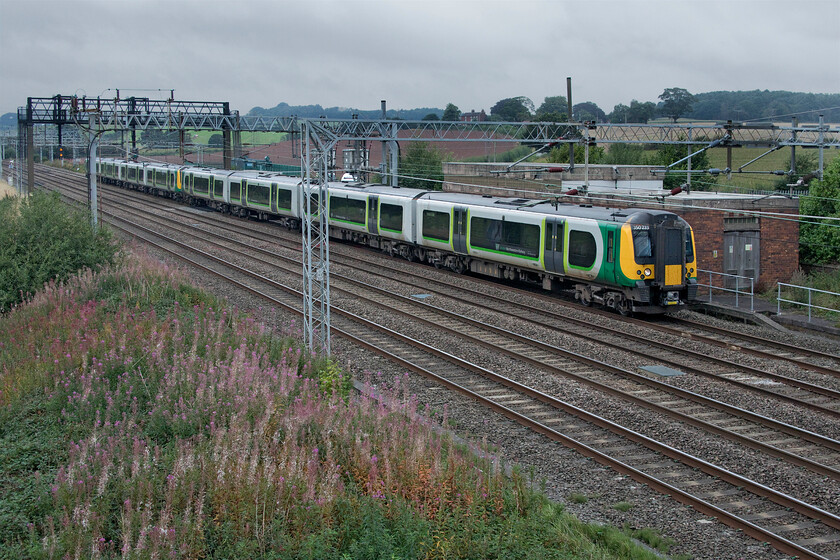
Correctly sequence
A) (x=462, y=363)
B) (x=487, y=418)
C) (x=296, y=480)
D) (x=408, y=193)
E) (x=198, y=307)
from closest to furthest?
→ 1. (x=296, y=480)
2. (x=487, y=418)
3. (x=462, y=363)
4. (x=198, y=307)
5. (x=408, y=193)

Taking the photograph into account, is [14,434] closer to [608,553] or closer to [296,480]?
[296,480]

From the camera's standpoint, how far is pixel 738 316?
19.6 metres

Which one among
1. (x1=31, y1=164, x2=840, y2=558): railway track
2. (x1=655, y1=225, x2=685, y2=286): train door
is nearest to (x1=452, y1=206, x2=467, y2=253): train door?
(x1=655, y1=225, x2=685, y2=286): train door

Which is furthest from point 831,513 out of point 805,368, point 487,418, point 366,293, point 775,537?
point 366,293

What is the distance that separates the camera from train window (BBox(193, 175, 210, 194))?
150ft

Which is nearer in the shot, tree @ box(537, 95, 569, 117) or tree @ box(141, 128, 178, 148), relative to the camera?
tree @ box(141, 128, 178, 148)

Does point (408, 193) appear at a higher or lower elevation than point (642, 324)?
higher

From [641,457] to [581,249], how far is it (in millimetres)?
9761

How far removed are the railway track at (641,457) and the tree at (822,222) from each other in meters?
15.0

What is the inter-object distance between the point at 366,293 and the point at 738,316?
377 inches

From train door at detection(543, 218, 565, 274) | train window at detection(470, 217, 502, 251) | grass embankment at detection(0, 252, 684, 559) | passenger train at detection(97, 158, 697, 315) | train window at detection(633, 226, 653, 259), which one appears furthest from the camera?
train window at detection(470, 217, 502, 251)

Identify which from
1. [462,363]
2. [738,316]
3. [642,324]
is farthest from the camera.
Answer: [738,316]

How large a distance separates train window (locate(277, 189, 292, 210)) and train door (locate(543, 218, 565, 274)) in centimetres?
1688

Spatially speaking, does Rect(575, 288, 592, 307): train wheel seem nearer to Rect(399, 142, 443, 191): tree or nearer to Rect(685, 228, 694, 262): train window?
Rect(685, 228, 694, 262): train window
